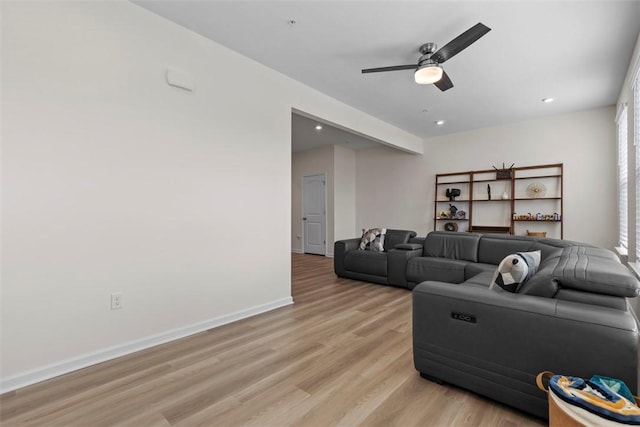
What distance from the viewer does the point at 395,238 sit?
4.90m

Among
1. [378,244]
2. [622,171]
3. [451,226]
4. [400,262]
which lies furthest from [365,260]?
[622,171]

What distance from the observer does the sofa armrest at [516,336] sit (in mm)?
1336

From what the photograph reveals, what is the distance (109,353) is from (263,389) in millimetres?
1256

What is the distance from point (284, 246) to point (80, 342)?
1970 mm

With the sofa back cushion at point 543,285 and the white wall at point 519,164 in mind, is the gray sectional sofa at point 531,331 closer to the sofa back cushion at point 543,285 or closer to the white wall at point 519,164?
the sofa back cushion at point 543,285

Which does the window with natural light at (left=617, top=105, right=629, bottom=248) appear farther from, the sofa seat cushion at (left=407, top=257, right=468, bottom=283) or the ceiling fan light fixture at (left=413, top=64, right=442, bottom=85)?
the ceiling fan light fixture at (left=413, top=64, right=442, bottom=85)

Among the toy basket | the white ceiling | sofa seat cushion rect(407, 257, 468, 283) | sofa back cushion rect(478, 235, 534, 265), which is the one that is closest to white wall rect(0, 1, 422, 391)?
the white ceiling

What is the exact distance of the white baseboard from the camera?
6.06ft

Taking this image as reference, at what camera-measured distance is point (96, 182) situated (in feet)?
7.01

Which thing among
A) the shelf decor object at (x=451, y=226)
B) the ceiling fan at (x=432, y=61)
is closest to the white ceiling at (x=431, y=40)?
the ceiling fan at (x=432, y=61)

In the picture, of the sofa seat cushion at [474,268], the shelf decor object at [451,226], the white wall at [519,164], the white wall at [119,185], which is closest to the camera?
the white wall at [119,185]

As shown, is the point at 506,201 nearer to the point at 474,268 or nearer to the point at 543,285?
the point at 474,268

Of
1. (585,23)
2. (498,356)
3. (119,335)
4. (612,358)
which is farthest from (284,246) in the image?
(585,23)

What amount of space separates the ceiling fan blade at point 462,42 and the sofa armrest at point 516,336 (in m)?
1.91
